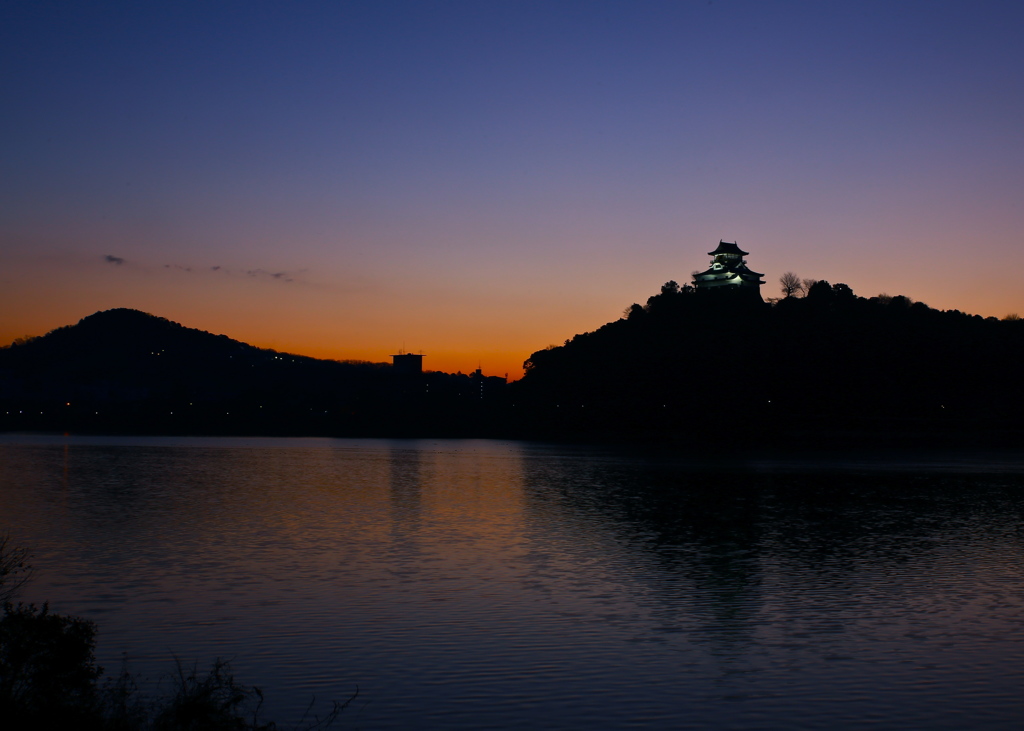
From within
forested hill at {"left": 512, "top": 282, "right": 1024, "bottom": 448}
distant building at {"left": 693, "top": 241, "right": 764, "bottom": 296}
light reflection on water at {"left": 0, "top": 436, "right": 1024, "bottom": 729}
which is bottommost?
light reflection on water at {"left": 0, "top": 436, "right": 1024, "bottom": 729}

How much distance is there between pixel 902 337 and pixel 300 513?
151363 millimetres

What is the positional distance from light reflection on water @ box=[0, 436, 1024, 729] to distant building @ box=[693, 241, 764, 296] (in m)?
151

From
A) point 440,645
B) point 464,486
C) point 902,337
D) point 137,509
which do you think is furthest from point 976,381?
point 440,645

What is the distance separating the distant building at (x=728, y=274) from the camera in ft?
621

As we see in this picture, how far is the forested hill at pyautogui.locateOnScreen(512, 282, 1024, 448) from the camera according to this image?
5787 inches

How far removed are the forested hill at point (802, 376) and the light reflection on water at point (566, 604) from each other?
108 m

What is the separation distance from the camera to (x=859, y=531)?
31.5 meters

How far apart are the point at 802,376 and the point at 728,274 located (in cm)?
4082

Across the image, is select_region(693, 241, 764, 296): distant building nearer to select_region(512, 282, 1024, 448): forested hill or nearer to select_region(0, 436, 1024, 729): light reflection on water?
select_region(512, 282, 1024, 448): forested hill

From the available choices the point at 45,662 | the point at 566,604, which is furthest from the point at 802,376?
the point at 45,662

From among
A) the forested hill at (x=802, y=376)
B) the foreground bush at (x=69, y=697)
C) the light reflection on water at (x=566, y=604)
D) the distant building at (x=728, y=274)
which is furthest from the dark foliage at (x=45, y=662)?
the distant building at (x=728, y=274)

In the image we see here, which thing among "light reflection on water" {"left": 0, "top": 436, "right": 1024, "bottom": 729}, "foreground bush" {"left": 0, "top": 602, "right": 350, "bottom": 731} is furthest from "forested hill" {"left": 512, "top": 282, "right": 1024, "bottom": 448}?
"foreground bush" {"left": 0, "top": 602, "right": 350, "bottom": 731}

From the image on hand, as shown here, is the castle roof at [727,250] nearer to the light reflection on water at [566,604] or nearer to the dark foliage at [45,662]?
the light reflection on water at [566,604]

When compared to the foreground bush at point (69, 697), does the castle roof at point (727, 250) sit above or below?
Result: above
